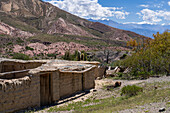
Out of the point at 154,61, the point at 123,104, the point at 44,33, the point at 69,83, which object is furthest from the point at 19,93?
the point at 44,33

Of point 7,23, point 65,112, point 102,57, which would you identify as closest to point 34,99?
point 65,112

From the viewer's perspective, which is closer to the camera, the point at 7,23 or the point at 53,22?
the point at 7,23

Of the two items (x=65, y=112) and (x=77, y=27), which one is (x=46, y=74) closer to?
(x=65, y=112)

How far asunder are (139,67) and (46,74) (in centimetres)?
1454

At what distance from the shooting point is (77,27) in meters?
94.9

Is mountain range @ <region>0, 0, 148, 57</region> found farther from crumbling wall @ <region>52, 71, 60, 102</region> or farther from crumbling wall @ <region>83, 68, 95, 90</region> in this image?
crumbling wall @ <region>52, 71, 60, 102</region>

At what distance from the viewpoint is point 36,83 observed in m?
10.8

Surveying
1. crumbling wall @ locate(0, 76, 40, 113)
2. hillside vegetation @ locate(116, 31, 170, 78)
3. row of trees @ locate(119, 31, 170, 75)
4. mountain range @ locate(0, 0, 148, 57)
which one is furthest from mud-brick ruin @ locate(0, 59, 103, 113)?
mountain range @ locate(0, 0, 148, 57)

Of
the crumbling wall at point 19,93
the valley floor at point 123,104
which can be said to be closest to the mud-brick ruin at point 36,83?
the crumbling wall at point 19,93

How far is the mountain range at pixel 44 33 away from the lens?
55781 millimetres

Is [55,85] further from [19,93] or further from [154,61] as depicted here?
[154,61]

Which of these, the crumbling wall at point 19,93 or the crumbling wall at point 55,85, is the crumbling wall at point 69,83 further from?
the crumbling wall at point 19,93

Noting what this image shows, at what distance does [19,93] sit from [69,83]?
4953mm

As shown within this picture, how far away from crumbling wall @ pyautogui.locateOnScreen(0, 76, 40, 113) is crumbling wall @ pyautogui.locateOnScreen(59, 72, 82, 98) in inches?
102
